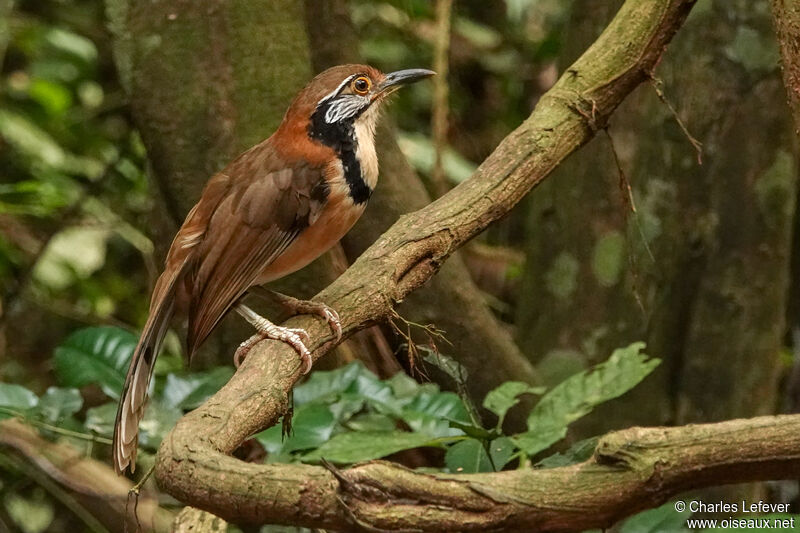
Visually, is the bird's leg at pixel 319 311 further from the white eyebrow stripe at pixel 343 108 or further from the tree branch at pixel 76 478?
the tree branch at pixel 76 478

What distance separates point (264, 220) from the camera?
351 cm

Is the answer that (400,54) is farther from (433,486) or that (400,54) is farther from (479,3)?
(433,486)

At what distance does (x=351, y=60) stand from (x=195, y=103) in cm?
93

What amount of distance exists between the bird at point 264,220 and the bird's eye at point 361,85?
122 millimetres

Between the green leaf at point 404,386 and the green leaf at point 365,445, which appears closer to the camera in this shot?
the green leaf at point 365,445

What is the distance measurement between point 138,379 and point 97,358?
639 millimetres

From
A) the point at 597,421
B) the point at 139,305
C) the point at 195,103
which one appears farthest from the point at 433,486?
the point at 139,305

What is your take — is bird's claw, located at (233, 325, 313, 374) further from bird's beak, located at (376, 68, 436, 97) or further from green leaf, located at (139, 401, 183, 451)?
bird's beak, located at (376, 68, 436, 97)

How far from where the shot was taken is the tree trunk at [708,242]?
458 cm

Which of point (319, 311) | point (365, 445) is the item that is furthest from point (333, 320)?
point (365, 445)

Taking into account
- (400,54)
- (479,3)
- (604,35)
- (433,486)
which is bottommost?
(433,486)

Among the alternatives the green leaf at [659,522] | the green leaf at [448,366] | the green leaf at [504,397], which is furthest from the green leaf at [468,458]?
the green leaf at [659,522]

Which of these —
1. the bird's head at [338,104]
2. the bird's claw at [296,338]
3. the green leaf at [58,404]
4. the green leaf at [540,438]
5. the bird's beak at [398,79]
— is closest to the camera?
the bird's claw at [296,338]

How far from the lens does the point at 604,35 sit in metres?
3.51
